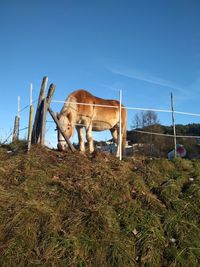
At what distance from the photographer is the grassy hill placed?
4.75 metres

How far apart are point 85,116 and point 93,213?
5.35m

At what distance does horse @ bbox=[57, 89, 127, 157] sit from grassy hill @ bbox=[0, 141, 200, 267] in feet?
7.02

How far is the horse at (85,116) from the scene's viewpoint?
381 inches

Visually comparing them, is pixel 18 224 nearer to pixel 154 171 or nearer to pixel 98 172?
pixel 98 172

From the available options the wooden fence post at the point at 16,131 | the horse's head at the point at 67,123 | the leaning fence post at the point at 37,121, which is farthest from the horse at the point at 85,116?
the wooden fence post at the point at 16,131

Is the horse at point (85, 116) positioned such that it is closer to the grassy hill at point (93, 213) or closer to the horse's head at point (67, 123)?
the horse's head at point (67, 123)

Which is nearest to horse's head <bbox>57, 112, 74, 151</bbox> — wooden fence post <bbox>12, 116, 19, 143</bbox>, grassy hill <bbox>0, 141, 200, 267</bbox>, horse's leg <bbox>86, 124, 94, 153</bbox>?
horse's leg <bbox>86, 124, 94, 153</bbox>

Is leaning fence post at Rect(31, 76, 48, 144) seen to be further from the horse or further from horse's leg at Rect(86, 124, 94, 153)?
horse's leg at Rect(86, 124, 94, 153)

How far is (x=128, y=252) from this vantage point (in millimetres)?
4883

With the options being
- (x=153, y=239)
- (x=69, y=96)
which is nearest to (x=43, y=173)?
(x=153, y=239)

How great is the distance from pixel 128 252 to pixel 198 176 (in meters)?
3.18

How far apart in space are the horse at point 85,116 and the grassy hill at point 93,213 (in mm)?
2139

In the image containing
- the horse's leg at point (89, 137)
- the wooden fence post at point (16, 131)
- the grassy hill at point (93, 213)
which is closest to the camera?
the grassy hill at point (93, 213)

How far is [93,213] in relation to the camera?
17.7ft
